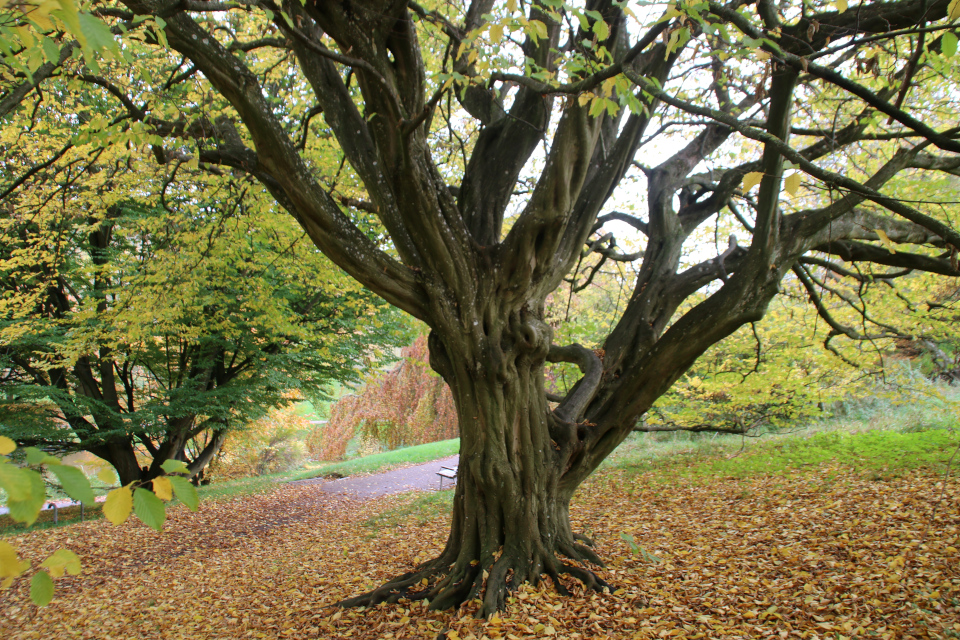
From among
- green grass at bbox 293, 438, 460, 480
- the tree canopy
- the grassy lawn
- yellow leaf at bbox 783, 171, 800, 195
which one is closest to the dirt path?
green grass at bbox 293, 438, 460, 480

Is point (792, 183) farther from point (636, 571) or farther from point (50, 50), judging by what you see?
point (636, 571)

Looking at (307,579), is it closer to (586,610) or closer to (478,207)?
(586,610)

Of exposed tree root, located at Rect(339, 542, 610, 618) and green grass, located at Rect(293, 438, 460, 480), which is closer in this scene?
exposed tree root, located at Rect(339, 542, 610, 618)

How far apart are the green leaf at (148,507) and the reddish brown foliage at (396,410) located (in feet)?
54.6

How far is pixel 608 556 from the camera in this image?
455 centimetres

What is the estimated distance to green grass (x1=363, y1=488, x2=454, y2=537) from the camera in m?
7.55

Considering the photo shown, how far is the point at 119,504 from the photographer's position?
1.17 meters

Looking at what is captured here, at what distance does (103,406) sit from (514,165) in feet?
31.0

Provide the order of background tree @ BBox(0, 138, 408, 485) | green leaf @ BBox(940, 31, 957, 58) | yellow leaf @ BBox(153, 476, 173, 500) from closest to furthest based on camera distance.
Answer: yellow leaf @ BBox(153, 476, 173, 500) < green leaf @ BBox(940, 31, 957, 58) < background tree @ BBox(0, 138, 408, 485)

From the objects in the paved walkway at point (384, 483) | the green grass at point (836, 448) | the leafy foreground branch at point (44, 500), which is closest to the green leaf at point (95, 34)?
the leafy foreground branch at point (44, 500)

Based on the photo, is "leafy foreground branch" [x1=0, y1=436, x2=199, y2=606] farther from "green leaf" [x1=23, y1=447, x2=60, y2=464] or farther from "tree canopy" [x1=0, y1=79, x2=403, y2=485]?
"tree canopy" [x1=0, y1=79, x2=403, y2=485]

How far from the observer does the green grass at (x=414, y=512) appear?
755 cm

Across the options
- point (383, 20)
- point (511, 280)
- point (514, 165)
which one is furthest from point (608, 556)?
point (383, 20)

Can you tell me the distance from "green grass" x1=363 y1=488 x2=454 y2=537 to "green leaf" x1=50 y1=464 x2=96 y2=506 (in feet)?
20.8
